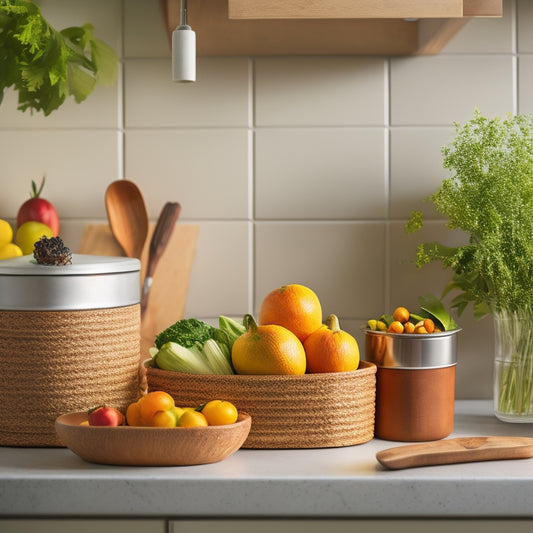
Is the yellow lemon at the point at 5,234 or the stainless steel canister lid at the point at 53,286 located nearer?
the stainless steel canister lid at the point at 53,286

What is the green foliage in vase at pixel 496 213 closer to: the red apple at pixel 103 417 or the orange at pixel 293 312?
the orange at pixel 293 312

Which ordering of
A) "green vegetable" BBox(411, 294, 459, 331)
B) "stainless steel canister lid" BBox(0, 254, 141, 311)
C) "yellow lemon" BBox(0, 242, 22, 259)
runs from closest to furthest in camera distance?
"stainless steel canister lid" BBox(0, 254, 141, 311)
"green vegetable" BBox(411, 294, 459, 331)
"yellow lemon" BBox(0, 242, 22, 259)

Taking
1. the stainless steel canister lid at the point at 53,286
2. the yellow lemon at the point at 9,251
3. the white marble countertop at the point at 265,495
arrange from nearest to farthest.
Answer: the white marble countertop at the point at 265,495, the stainless steel canister lid at the point at 53,286, the yellow lemon at the point at 9,251

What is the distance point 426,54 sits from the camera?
4.38ft

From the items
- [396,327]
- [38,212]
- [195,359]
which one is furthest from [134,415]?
[38,212]

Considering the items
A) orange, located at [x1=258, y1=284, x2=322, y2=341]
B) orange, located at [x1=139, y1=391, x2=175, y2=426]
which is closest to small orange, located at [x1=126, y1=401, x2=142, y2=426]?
orange, located at [x1=139, y1=391, x2=175, y2=426]

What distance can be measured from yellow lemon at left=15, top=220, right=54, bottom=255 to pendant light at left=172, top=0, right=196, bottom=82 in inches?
15.6

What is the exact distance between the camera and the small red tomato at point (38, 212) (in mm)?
1286

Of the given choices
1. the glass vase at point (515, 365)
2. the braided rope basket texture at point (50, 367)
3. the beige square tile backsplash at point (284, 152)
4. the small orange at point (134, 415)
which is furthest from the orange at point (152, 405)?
A: the glass vase at point (515, 365)

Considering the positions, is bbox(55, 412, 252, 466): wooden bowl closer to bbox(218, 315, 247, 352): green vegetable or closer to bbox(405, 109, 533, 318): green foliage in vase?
bbox(218, 315, 247, 352): green vegetable

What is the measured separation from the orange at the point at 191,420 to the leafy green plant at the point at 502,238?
0.47m

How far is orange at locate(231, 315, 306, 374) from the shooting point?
0.99 m

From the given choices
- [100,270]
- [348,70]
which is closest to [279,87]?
[348,70]

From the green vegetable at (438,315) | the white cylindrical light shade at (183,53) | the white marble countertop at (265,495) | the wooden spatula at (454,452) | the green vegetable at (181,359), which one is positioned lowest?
the white marble countertop at (265,495)
